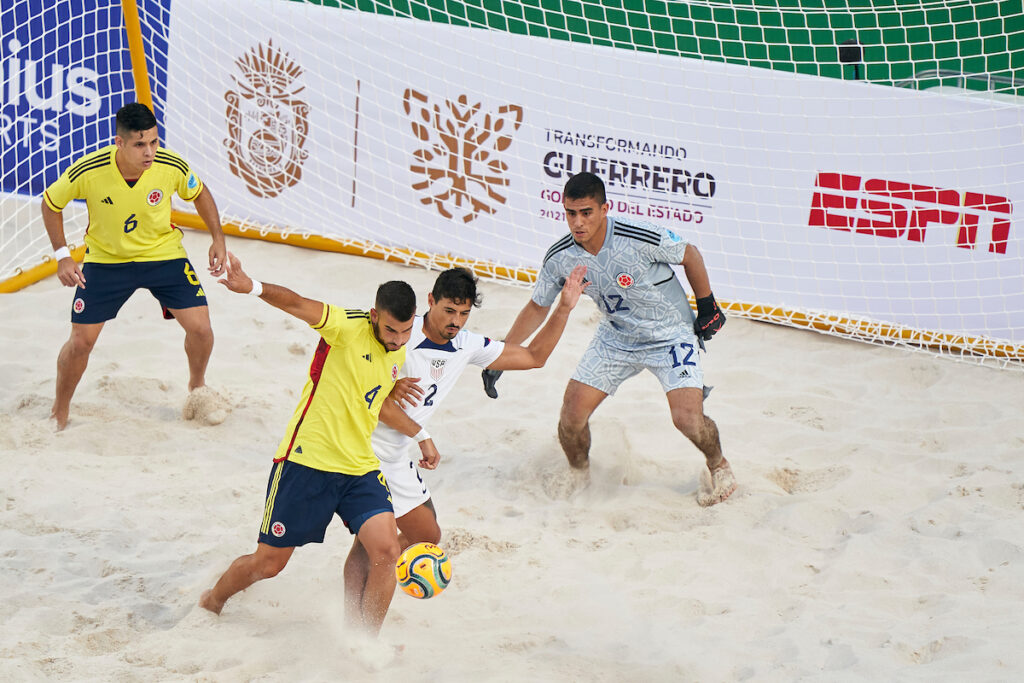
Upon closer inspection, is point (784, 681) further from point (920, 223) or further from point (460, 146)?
point (460, 146)

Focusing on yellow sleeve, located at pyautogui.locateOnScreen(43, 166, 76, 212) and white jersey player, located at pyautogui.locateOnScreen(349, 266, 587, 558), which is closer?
white jersey player, located at pyautogui.locateOnScreen(349, 266, 587, 558)

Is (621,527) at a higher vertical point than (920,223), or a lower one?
lower

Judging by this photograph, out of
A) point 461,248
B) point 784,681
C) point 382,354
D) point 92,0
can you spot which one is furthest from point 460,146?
point 784,681

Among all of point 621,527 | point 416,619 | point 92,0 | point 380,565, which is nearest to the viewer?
point 380,565

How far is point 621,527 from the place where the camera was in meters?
5.32

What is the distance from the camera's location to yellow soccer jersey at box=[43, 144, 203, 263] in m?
5.82

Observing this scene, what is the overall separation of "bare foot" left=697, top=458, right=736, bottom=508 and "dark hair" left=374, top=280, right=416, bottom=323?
2.28 metres

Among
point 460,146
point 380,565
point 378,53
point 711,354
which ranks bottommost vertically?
point 711,354

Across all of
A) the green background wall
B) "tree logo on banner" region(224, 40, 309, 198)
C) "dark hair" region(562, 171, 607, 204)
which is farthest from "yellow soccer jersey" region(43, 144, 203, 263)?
the green background wall

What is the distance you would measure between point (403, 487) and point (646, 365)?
5.29 ft

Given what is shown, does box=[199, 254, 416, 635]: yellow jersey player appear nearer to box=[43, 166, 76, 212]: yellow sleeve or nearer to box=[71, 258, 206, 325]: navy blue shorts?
box=[71, 258, 206, 325]: navy blue shorts

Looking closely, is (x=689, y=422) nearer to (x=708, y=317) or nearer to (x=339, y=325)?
(x=708, y=317)

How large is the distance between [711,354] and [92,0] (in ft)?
16.5

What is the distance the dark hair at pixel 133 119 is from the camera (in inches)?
217
